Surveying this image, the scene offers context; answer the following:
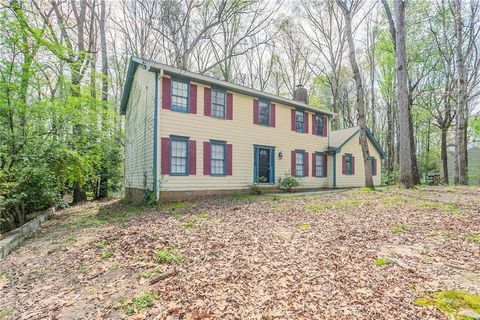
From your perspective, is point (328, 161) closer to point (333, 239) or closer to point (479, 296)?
point (333, 239)

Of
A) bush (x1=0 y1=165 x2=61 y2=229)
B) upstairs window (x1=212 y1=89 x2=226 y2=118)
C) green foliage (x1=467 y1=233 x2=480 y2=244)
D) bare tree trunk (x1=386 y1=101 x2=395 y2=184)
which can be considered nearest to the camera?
green foliage (x1=467 y1=233 x2=480 y2=244)

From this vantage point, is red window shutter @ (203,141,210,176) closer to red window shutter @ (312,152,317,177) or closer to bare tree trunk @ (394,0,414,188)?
red window shutter @ (312,152,317,177)

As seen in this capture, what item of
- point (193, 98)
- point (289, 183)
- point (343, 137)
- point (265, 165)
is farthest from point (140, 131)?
point (343, 137)

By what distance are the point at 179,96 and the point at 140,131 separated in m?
3.11

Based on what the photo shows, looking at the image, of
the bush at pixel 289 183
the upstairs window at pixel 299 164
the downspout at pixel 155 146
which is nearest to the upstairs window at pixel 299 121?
the upstairs window at pixel 299 164

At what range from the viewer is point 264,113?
48.1 ft

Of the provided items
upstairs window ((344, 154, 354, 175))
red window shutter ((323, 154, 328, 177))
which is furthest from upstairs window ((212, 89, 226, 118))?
upstairs window ((344, 154, 354, 175))

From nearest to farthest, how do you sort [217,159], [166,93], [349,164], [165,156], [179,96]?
1. [165,156]
2. [166,93]
3. [179,96]
4. [217,159]
5. [349,164]

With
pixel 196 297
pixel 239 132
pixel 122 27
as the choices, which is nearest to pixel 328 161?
pixel 239 132

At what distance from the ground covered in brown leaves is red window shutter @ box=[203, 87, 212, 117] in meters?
6.50

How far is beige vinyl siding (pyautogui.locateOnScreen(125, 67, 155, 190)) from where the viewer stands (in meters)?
11.6

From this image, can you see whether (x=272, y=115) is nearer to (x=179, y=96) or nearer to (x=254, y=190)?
(x=254, y=190)

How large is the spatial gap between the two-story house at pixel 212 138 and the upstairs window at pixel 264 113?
55 mm

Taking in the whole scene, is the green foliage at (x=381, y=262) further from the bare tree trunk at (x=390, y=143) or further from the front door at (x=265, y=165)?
the bare tree trunk at (x=390, y=143)
